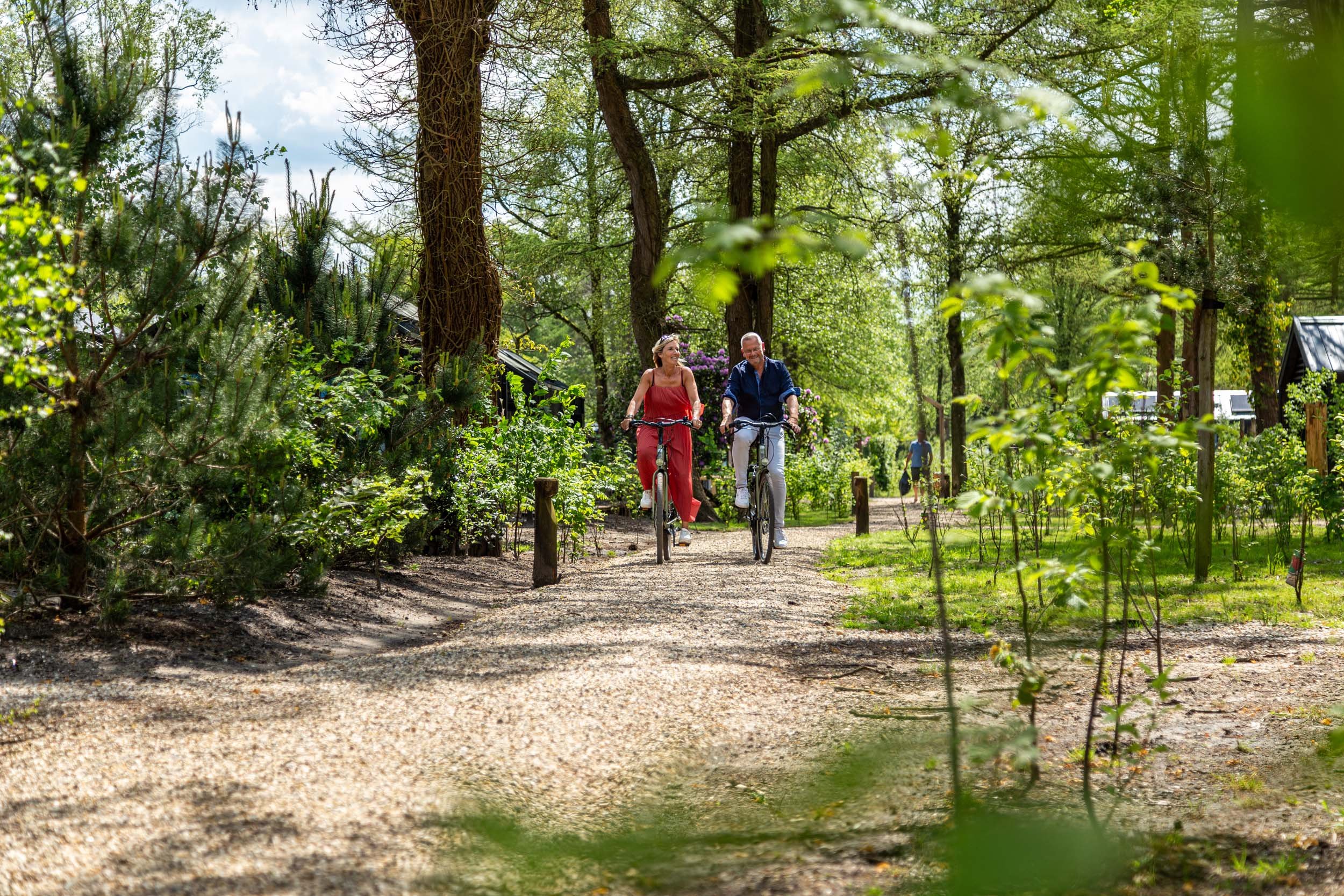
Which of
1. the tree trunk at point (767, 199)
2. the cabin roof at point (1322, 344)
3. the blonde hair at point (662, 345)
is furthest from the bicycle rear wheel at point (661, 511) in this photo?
the cabin roof at point (1322, 344)

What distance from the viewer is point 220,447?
553cm

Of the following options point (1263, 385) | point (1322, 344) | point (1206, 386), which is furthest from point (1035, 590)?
point (1322, 344)

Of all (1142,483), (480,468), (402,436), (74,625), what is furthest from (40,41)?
(1142,483)

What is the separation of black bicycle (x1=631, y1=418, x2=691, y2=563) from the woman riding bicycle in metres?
0.04

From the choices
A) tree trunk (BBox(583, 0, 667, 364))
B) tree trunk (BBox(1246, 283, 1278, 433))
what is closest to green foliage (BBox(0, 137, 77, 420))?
tree trunk (BBox(583, 0, 667, 364))

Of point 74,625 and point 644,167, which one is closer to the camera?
point 74,625

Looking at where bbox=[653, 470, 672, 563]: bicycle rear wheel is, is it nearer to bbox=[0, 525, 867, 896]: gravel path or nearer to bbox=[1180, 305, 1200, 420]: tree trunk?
bbox=[0, 525, 867, 896]: gravel path

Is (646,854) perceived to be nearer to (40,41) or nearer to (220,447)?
(220,447)

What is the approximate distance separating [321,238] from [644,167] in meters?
8.65

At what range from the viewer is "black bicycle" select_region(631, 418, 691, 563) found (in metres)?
9.71

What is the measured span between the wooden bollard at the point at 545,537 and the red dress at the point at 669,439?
1.51 m

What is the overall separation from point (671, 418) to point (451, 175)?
3.27m

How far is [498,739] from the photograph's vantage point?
362 centimetres

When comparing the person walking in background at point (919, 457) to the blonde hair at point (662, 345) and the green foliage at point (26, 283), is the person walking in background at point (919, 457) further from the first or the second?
the green foliage at point (26, 283)
